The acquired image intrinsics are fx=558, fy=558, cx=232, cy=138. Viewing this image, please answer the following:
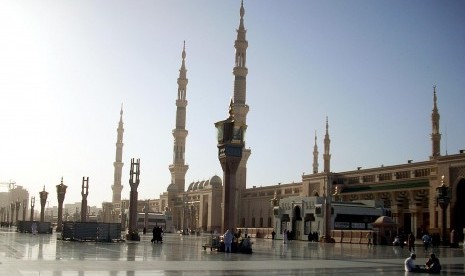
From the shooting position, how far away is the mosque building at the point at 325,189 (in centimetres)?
5069

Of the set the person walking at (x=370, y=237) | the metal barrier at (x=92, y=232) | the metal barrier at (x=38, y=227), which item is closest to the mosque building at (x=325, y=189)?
the person walking at (x=370, y=237)

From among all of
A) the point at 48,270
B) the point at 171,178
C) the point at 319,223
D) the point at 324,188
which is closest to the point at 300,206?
the point at 319,223

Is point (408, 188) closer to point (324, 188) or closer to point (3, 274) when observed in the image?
point (324, 188)

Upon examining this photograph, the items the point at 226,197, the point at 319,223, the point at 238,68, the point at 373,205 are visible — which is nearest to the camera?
the point at 226,197

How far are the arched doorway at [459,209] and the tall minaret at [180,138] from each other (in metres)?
60.6

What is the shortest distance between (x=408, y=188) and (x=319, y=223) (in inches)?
411

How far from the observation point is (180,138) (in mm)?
102750

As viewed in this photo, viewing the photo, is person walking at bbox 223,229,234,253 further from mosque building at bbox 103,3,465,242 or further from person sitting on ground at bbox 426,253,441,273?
person sitting on ground at bbox 426,253,441,273

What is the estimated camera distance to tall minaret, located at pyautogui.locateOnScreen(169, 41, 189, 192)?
337ft

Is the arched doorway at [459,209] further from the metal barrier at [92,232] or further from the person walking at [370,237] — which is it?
the metal barrier at [92,232]

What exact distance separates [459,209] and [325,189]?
19.1 metres

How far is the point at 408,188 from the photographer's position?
185 feet

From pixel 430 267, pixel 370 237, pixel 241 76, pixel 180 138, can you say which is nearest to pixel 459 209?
pixel 370 237

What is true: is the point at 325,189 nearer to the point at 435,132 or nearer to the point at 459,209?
the point at 435,132
